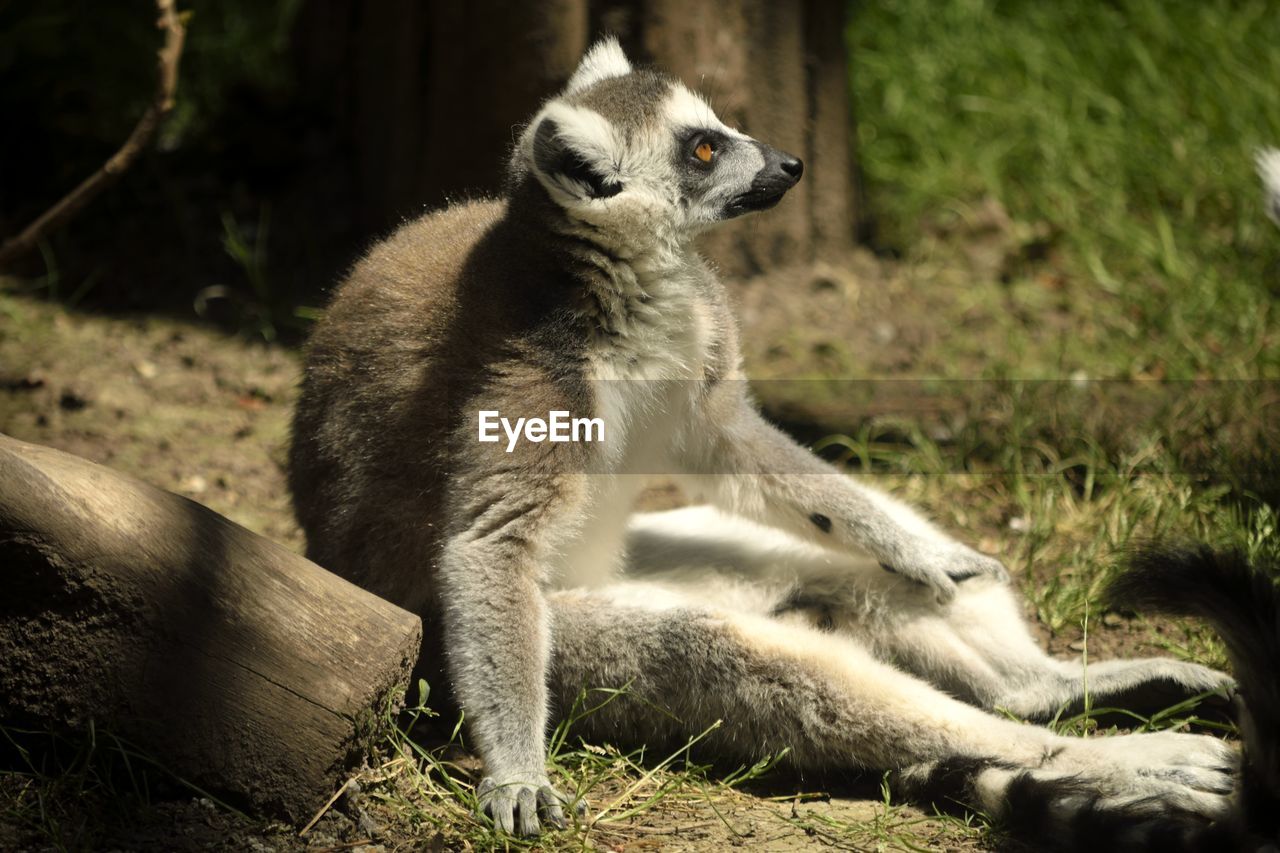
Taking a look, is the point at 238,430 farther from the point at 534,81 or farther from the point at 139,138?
the point at 534,81

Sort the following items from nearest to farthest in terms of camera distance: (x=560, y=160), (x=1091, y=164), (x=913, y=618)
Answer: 1. (x=560, y=160)
2. (x=913, y=618)
3. (x=1091, y=164)

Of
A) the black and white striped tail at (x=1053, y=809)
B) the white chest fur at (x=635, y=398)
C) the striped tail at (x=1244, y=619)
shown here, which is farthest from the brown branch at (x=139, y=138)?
the striped tail at (x=1244, y=619)

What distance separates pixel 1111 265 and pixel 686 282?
3.67m

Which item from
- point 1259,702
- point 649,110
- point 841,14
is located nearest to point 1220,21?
point 841,14

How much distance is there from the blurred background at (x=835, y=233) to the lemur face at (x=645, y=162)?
1.76 metres

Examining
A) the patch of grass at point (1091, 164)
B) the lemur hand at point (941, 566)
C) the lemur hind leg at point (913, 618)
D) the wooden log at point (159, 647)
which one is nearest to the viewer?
the wooden log at point (159, 647)

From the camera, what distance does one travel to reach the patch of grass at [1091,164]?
591cm

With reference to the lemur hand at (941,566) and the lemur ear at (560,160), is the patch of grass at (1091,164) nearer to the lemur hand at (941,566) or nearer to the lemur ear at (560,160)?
the lemur hand at (941,566)

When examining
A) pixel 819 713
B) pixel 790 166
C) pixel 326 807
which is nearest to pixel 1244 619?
pixel 819 713

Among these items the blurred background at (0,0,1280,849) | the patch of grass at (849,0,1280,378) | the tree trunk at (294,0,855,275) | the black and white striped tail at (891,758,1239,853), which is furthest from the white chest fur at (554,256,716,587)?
the patch of grass at (849,0,1280,378)

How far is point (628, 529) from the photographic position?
4.04m

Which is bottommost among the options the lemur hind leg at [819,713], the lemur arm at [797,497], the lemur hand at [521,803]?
the lemur hand at [521,803]

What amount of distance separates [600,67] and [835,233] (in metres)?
2.82

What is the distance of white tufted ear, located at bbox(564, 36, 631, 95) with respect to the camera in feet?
12.9
